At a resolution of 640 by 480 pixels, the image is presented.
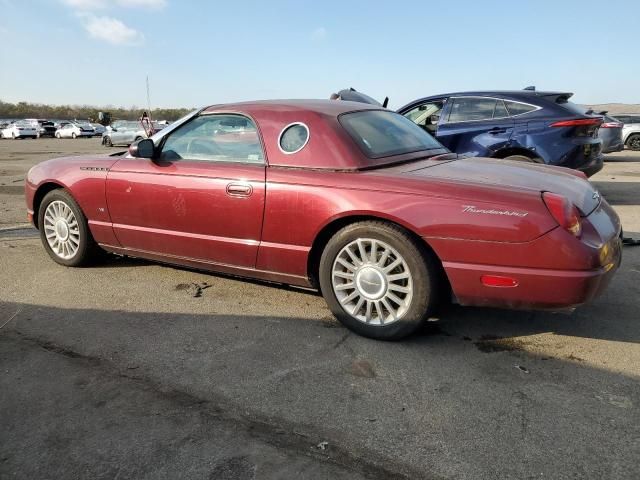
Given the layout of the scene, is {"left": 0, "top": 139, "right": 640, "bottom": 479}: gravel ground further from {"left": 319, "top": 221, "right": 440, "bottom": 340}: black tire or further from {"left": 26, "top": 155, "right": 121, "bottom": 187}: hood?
{"left": 26, "top": 155, "right": 121, "bottom": 187}: hood

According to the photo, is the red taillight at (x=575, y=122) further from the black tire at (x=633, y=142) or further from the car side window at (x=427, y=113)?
the black tire at (x=633, y=142)

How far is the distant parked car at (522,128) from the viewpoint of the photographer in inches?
263

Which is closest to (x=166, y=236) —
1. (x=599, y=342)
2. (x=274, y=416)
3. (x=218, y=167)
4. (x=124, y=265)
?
(x=218, y=167)

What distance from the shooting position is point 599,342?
10.4 feet

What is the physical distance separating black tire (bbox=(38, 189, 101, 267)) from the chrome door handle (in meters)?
1.66

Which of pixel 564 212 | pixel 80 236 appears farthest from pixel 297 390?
pixel 80 236

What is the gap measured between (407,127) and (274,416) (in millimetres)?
2675

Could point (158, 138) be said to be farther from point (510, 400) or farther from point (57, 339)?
point (510, 400)

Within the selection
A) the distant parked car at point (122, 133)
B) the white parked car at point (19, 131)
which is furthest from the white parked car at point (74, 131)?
the distant parked car at point (122, 133)

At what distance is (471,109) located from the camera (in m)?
7.33

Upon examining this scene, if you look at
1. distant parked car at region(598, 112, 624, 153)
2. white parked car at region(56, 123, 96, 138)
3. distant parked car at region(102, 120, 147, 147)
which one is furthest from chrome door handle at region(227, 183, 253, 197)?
white parked car at region(56, 123, 96, 138)

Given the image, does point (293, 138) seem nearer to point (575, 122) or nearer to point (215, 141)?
point (215, 141)

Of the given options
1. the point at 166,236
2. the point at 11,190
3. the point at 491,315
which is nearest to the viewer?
the point at 491,315

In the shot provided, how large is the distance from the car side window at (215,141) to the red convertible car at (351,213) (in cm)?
1
